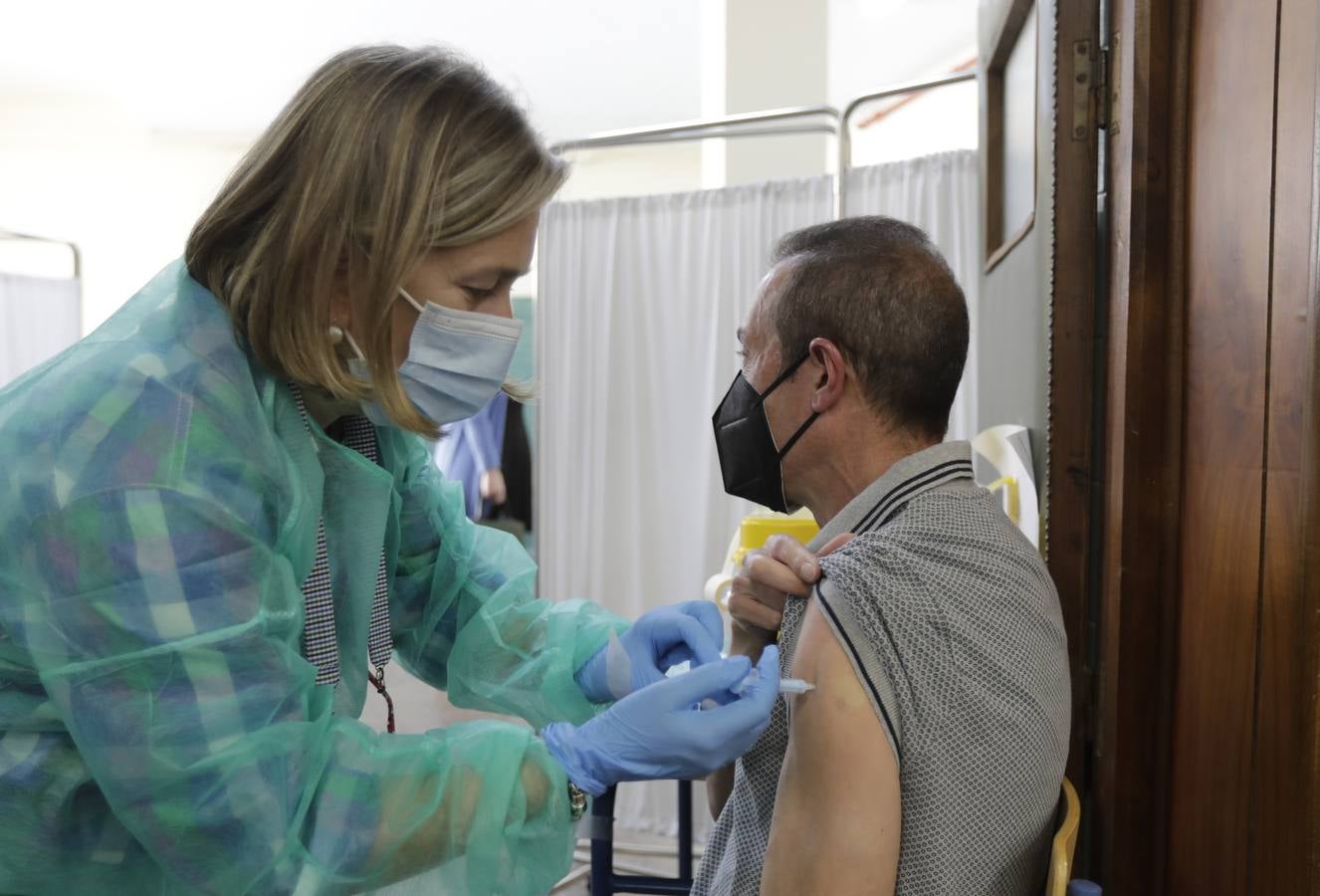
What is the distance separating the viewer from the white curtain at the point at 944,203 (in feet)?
8.23

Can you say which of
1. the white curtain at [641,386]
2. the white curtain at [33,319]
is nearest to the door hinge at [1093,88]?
the white curtain at [641,386]

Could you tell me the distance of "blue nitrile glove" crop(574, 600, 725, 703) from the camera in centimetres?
135

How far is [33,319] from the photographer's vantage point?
17.1 feet

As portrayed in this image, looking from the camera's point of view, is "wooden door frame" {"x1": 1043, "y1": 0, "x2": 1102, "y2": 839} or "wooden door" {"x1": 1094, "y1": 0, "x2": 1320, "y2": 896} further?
"wooden door frame" {"x1": 1043, "y1": 0, "x2": 1102, "y2": 839}

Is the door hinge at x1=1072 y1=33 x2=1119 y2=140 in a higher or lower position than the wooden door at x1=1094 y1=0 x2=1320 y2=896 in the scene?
higher

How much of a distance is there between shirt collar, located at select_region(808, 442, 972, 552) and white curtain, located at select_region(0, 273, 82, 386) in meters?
5.19

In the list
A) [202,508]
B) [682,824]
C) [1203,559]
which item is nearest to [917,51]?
[682,824]

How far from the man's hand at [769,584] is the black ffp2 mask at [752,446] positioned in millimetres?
139

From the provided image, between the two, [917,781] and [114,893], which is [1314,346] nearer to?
[917,781]

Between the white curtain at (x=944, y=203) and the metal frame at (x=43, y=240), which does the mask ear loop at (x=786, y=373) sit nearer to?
the white curtain at (x=944, y=203)

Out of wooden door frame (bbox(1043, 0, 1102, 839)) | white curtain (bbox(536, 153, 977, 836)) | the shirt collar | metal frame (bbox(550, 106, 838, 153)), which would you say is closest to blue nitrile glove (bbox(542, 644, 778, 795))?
the shirt collar

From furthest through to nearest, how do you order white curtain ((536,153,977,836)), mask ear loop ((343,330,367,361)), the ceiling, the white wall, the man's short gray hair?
the white wall → the ceiling → white curtain ((536,153,977,836)) → the man's short gray hair → mask ear loop ((343,330,367,361))

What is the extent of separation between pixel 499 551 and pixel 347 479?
0.44 meters

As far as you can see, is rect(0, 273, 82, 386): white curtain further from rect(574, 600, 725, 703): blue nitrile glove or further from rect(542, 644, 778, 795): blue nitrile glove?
rect(542, 644, 778, 795): blue nitrile glove
